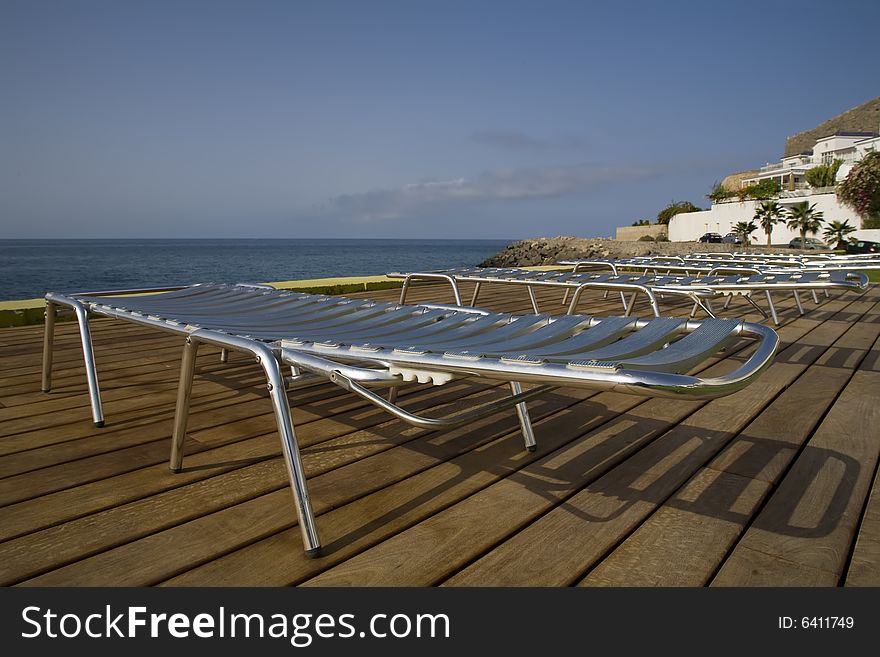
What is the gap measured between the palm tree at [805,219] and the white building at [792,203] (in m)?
0.75

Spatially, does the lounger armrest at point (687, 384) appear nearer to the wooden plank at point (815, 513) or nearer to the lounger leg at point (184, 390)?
the wooden plank at point (815, 513)

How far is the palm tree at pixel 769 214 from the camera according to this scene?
2802 cm

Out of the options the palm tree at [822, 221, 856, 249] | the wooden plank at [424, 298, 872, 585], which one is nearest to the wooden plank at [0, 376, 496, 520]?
the wooden plank at [424, 298, 872, 585]

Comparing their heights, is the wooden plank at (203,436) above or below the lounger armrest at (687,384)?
below

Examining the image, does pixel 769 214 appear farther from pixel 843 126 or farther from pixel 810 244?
pixel 843 126

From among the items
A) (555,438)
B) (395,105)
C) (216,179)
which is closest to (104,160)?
(216,179)

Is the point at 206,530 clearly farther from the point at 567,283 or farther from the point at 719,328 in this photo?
the point at 567,283

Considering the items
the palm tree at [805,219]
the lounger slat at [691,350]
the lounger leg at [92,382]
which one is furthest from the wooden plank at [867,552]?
the palm tree at [805,219]

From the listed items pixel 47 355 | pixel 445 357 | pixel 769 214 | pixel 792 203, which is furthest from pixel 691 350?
pixel 792 203

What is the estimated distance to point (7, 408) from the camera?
2.15 metres

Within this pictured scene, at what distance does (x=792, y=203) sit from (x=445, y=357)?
3767cm

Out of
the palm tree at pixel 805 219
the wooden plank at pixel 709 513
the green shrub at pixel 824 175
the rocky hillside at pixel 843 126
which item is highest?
the rocky hillside at pixel 843 126

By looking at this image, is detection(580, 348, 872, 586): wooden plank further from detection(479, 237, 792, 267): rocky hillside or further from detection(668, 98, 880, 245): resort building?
detection(668, 98, 880, 245): resort building

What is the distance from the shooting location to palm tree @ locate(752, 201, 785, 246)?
91.9 ft
